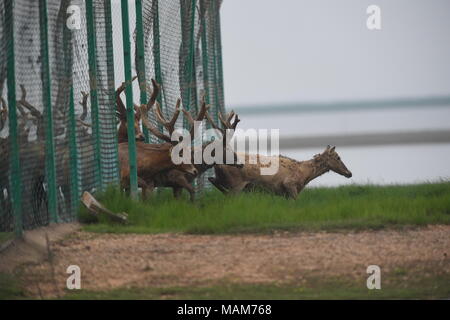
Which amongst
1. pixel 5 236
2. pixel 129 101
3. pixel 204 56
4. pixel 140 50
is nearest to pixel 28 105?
pixel 5 236

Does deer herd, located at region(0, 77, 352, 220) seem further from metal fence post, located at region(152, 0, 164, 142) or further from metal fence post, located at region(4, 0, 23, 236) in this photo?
metal fence post, located at region(4, 0, 23, 236)

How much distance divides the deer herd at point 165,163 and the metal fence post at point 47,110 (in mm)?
69

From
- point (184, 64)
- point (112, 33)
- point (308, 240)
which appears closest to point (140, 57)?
point (112, 33)

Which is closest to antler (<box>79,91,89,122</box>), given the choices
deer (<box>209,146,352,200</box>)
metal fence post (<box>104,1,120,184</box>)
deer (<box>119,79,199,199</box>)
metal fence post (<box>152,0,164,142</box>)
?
metal fence post (<box>104,1,120,184</box>)

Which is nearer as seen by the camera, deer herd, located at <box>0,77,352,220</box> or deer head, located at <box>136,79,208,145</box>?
deer herd, located at <box>0,77,352,220</box>

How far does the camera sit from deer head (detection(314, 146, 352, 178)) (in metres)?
15.5

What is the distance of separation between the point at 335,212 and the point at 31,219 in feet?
9.20

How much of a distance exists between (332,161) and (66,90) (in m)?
5.52

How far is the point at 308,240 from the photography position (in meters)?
9.45

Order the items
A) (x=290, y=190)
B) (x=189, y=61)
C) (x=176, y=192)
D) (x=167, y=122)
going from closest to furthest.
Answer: (x=176, y=192) → (x=167, y=122) → (x=290, y=190) → (x=189, y=61)

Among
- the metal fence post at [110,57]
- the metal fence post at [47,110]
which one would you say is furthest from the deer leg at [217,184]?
the metal fence post at [47,110]

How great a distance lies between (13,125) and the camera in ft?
30.7

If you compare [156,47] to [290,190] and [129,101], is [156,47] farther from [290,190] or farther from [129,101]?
[290,190]
